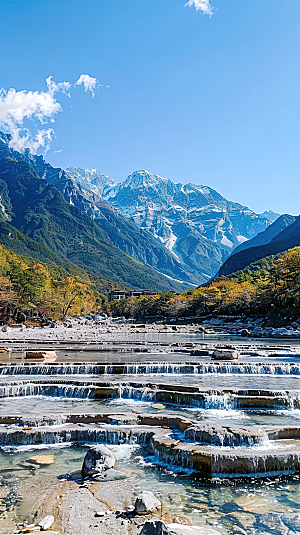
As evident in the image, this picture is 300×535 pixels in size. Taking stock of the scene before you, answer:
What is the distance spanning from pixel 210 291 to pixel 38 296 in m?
57.9

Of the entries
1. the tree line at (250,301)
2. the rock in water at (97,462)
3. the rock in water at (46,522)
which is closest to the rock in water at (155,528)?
the rock in water at (46,522)

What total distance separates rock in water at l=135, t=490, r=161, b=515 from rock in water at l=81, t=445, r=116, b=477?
2340mm

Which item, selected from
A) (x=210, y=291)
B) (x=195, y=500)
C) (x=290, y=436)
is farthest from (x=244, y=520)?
(x=210, y=291)

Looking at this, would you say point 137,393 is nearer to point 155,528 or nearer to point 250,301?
point 155,528

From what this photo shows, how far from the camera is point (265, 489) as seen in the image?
32.0ft

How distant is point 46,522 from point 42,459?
442cm

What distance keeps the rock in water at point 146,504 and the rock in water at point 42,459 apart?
425 centimetres

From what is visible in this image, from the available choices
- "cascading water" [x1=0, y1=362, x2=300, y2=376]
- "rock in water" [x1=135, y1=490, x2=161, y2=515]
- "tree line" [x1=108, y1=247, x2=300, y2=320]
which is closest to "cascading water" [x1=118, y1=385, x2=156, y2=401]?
"cascading water" [x1=0, y1=362, x2=300, y2=376]

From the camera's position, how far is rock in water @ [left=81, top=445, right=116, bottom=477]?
33.8 ft

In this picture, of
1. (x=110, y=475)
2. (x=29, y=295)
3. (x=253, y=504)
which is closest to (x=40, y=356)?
(x=110, y=475)

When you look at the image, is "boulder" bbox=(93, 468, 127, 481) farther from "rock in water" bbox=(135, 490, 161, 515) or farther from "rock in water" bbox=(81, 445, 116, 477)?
"rock in water" bbox=(135, 490, 161, 515)

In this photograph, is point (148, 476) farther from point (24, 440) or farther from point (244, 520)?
point (24, 440)

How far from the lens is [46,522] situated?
7.58 m

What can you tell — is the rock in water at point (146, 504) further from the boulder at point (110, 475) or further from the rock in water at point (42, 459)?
the rock in water at point (42, 459)
